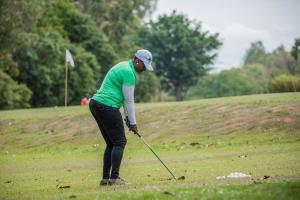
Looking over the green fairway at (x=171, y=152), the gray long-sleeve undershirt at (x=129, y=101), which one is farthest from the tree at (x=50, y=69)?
the gray long-sleeve undershirt at (x=129, y=101)

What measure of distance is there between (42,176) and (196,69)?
92215 mm

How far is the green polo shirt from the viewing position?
14477mm

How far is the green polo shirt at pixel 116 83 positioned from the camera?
14477mm

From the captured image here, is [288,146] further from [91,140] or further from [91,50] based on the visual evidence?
[91,50]

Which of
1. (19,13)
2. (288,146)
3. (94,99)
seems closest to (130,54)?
(19,13)

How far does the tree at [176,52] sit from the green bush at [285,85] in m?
41.8

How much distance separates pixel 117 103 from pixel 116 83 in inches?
16.3

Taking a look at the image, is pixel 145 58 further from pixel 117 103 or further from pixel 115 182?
pixel 115 182

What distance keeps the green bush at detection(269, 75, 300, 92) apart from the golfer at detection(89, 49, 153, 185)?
1846 inches

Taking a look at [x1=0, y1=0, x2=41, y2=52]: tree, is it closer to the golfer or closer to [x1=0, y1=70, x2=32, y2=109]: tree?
[x1=0, y1=70, x2=32, y2=109]: tree

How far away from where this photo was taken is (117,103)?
14.7 metres

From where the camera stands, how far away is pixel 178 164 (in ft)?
67.3

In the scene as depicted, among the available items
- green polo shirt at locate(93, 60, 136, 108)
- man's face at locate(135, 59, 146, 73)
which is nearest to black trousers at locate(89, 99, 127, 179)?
green polo shirt at locate(93, 60, 136, 108)

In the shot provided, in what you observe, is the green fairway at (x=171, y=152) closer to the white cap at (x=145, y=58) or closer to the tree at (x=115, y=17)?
the white cap at (x=145, y=58)
